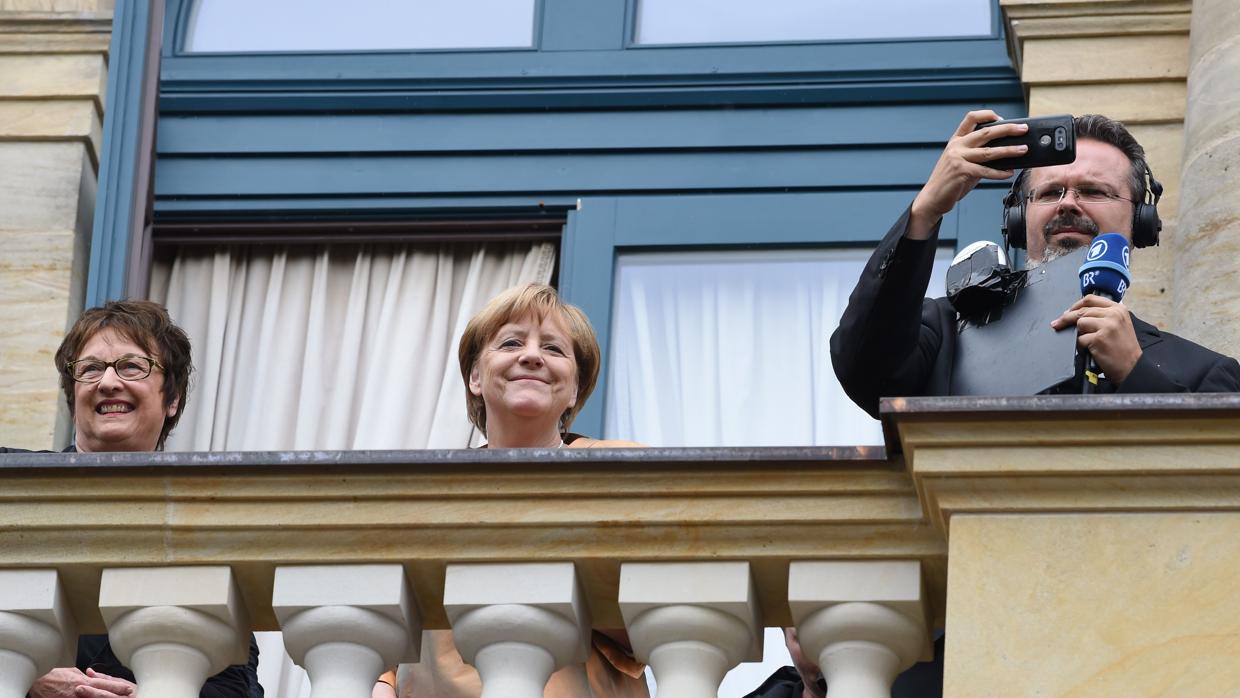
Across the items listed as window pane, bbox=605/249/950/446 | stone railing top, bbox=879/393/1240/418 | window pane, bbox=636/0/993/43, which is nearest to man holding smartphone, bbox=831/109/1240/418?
stone railing top, bbox=879/393/1240/418

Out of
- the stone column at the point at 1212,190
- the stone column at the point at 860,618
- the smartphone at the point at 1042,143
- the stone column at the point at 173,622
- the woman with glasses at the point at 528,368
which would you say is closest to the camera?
the stone column at the point at 860,618

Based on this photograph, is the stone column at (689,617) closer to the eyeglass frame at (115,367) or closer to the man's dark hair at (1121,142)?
the man's dark hair at (1121,142)

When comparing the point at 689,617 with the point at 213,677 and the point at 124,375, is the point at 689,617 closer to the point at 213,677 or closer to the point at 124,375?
the point at 213,677

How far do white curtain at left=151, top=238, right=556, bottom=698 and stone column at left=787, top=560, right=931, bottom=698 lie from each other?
3.71 metres

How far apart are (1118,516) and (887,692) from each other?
41 centimetres

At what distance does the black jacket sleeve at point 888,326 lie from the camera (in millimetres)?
4328

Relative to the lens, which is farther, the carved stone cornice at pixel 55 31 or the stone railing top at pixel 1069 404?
the carved stone cornice at pixel 55 31

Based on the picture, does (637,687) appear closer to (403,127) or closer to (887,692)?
(887,692)

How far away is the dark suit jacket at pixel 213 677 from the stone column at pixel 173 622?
0.61m

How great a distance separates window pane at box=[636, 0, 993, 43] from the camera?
25.9 ft

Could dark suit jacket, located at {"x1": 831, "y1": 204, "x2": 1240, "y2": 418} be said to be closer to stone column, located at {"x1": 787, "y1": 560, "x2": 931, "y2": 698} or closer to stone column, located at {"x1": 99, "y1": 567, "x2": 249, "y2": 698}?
stone column, located at {"x1": 787, "y1": 560, "x2": 931, "y2": 698}

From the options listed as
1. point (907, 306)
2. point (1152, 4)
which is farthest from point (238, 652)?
point (1152, 4)

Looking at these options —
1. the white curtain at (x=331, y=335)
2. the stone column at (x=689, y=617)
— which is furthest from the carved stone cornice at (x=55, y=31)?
the stone column at (x=689, y=617)

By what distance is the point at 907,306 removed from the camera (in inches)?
172
